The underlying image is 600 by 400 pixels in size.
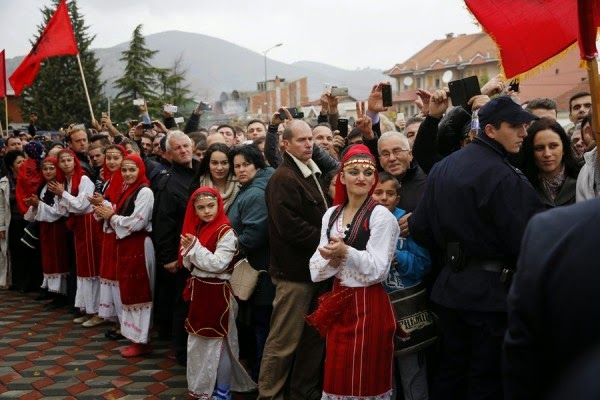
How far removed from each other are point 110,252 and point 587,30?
16.2 ft

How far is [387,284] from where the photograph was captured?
395cm

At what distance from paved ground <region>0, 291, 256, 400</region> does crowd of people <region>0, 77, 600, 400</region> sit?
24cm

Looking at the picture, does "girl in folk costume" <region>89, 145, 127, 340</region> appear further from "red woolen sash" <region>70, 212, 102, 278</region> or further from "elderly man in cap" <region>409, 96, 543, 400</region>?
"elderly man in cap" <region>409, 96, 543, 400</region>

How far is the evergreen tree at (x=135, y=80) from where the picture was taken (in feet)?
141

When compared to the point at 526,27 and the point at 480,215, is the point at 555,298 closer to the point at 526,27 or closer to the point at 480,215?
the point at 480,215

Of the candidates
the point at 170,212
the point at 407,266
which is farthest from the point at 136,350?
the point at 407,266

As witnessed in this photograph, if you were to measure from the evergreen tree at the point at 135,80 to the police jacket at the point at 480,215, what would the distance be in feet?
135

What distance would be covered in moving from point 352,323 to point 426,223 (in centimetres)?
75

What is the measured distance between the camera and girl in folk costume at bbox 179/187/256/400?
463cm

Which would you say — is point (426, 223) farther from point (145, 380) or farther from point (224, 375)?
point (145, 380)

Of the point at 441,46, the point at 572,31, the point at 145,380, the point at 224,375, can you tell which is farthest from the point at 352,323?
the point at 441,46

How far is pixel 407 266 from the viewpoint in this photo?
388 centimetres

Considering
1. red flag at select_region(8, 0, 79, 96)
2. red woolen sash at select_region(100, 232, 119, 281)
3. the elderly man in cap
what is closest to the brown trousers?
the elderly man in cap

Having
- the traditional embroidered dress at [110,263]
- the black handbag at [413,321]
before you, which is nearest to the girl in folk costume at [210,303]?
the black handbag at [413,321]
